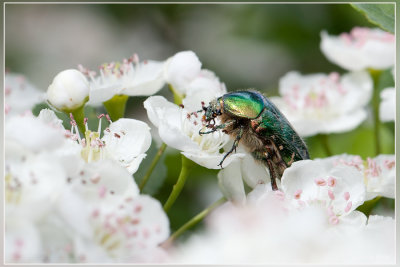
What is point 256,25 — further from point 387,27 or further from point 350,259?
point 350,259

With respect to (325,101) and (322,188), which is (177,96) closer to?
(322,188)

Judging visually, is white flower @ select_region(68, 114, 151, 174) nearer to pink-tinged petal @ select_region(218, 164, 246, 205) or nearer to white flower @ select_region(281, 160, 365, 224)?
pink-tinged petal @ select_region(218, 164, 246, 205)

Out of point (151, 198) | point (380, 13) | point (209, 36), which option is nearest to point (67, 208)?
Result: point (151, 198)

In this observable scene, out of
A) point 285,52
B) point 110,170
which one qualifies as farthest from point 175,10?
point 110,170

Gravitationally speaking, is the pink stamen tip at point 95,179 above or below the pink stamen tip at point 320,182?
above

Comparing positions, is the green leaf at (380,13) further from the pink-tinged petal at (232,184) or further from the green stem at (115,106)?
the green stem at (115,106)

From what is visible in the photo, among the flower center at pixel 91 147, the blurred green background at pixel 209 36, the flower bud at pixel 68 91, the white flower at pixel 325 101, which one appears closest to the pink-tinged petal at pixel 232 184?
the flower center at pixel 91 147
